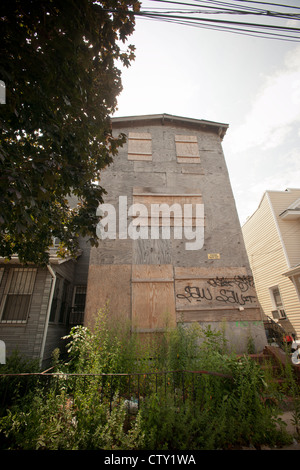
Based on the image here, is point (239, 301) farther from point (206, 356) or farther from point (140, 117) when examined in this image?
point (140, 117)

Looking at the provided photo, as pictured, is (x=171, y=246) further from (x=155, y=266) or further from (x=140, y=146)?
(x=140, y=146)

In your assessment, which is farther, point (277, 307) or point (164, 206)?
point (277, 307)

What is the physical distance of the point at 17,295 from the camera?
7.57 meters

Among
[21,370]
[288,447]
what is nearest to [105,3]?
[288,447]

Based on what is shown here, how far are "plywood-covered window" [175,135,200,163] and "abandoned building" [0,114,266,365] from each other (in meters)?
0.05

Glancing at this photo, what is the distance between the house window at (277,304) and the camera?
12.5 m

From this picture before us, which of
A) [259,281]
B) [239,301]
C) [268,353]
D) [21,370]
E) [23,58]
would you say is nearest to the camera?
[23,58]

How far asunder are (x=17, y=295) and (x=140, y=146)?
25.2 feet

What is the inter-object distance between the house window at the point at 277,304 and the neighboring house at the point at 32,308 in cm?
1174

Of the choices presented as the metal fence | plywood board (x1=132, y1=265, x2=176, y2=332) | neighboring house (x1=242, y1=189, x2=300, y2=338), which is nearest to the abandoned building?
plywood board (x1=132, y1=265, x2=176, y2=332)

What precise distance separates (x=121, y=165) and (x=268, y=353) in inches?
326

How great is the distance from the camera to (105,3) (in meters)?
3.40

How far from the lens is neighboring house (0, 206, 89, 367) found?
6.90 meters

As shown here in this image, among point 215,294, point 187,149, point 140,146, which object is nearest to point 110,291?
point 215,294
